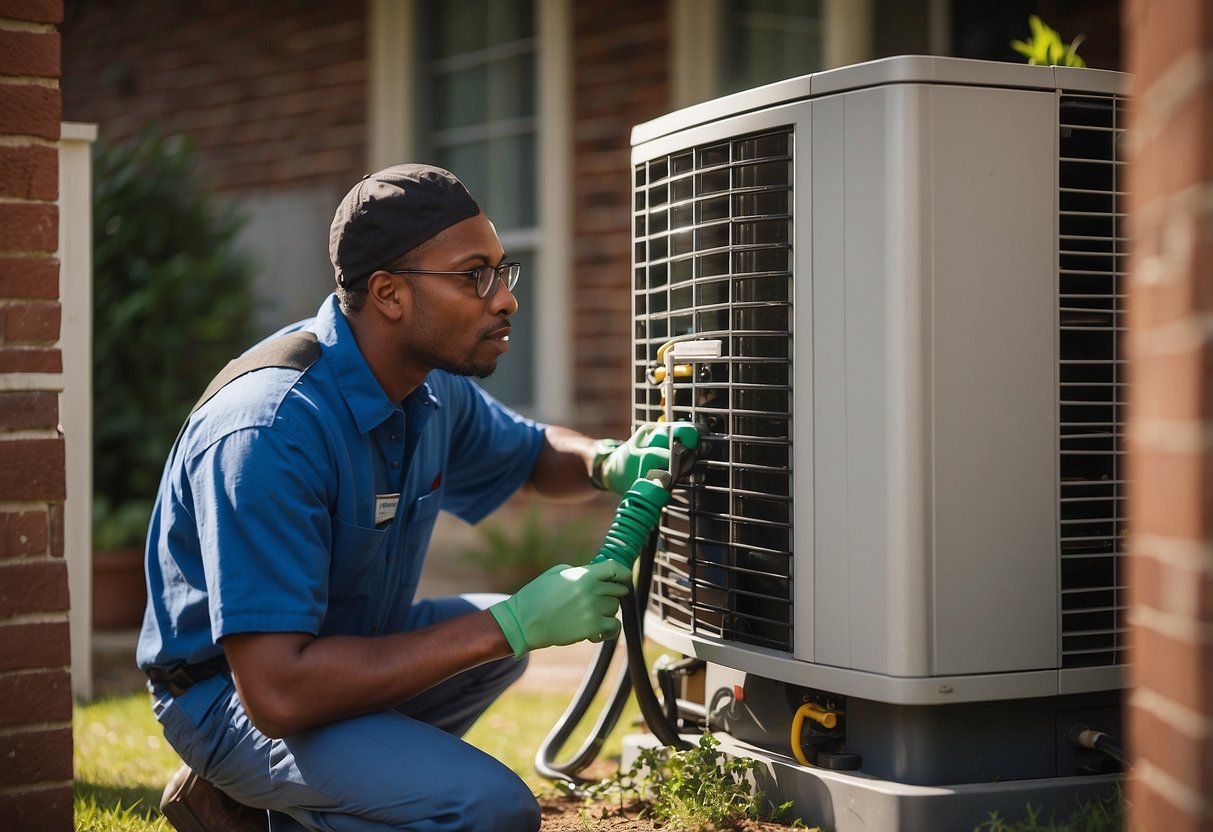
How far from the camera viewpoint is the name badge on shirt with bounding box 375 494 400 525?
2195 millimetres

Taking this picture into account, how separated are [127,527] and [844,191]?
343cm

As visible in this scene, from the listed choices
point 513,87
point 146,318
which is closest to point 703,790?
point 146,318

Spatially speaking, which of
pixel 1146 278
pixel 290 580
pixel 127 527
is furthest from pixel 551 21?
pixel 1146 278

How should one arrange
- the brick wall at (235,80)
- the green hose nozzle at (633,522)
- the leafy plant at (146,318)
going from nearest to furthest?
the green hose nozzle at (633,522)
the leafy plant at (146,318)
the brick wall at (235,80)

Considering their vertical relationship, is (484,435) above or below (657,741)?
above

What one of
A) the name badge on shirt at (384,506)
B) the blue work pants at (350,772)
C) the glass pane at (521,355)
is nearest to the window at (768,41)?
the glass pane at (521,355)

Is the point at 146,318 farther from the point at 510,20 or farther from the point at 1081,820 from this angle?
the point at 1081,820

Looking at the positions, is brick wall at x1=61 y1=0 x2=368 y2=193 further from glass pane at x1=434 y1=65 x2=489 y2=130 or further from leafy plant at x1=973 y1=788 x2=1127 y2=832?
leafy plant at x1=973 y1=788 x2=1127 y2=832

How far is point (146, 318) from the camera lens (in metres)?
4.93

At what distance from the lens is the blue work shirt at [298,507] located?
6.25ft

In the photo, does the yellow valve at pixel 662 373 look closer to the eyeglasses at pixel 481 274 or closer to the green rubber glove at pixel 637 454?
the green rubber glove at pixel 637 454

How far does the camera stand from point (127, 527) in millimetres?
4512

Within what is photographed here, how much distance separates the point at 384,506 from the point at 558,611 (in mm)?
407

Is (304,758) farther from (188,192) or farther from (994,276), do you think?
(188,192)
